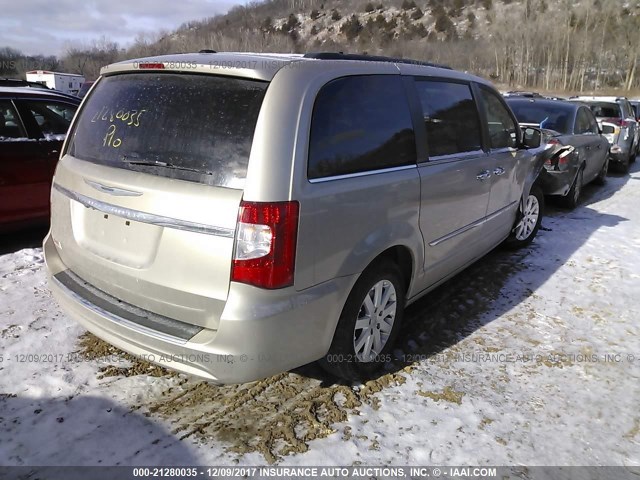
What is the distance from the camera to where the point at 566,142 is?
7.24 metres

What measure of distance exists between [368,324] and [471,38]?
81.7 m

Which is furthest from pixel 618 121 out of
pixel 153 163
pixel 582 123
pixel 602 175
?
pixel 153 163

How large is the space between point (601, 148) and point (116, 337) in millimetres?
9112

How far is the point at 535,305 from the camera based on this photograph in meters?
4.30

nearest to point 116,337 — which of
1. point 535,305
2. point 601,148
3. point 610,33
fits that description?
point 535,305

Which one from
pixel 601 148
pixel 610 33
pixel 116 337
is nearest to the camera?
pixel 116 337

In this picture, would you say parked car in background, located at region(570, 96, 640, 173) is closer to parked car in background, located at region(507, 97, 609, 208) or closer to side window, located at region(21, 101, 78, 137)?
parked car in background, located at region(507, 97, 609, 208)

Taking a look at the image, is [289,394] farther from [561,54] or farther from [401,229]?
[561,54]

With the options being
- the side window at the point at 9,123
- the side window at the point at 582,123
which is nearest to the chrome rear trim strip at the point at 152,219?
the side window at the point at 9,123

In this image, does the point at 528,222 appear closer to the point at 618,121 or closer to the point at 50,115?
the point at 50,115

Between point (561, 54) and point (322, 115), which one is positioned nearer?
point (322, 115)

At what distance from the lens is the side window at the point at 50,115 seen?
5.34 meters

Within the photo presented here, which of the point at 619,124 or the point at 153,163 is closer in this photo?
the point at 153,163

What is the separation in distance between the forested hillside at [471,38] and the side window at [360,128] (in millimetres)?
49583
